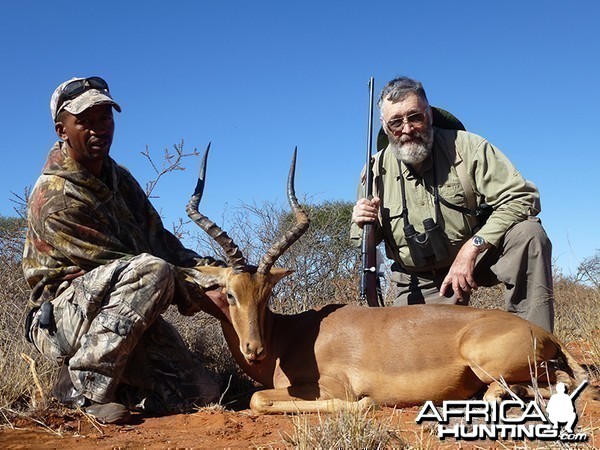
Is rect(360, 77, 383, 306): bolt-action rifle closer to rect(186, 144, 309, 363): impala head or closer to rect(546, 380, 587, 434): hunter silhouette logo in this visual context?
rect(186, 144, 309, 363): impala head

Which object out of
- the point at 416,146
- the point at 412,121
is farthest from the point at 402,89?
the point at 416,146

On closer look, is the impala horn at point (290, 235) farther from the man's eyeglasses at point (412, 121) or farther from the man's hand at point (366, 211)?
the man's eyeglasses at point (412, 121)

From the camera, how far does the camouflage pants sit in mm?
4570

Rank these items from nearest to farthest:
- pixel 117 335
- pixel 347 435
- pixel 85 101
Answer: pixel 347 435 < pixel 117 335 < pixel 85 101

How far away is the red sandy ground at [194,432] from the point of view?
3.65 m

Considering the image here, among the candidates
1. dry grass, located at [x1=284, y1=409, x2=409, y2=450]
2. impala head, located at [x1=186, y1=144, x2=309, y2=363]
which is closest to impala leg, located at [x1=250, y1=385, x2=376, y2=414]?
impala head, located at [x1=186, y1=144, x2=309, y2=363]

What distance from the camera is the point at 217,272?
530 cm

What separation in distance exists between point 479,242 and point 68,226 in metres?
3.13

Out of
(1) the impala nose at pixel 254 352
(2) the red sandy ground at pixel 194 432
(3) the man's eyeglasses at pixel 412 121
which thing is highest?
(3) the man's eyeglasses at pixel 412 121

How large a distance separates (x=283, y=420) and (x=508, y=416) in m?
1.44

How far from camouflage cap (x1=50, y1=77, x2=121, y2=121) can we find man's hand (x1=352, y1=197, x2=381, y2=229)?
7.39ft

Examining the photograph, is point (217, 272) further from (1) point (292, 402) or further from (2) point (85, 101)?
(2) point (85, 101)

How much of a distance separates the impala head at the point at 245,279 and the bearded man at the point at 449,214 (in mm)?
1105

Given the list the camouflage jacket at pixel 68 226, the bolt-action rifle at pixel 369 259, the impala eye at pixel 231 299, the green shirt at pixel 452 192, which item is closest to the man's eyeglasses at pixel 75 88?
the camouflage jacket at pixel 68 226
